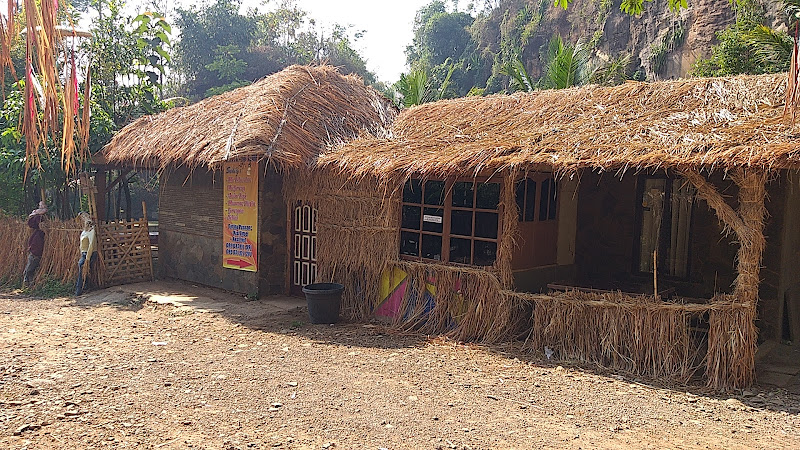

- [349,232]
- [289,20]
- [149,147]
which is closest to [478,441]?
[349,232]

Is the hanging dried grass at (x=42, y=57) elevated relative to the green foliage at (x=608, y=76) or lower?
lower

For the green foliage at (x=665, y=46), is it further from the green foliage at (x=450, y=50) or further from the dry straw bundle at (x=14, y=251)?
the dry straw bundle at (x=14, y=251)

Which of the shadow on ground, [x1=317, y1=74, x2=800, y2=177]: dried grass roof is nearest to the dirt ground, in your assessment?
the shadow on ground

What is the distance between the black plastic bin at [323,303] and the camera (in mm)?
8133

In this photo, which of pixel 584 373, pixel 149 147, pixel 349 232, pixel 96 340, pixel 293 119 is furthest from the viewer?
pixel 149 147

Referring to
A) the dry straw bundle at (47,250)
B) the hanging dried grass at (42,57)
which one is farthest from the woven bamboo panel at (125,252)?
the hanging dried grass at (42,57)

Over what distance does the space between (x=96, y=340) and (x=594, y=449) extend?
5626 mm

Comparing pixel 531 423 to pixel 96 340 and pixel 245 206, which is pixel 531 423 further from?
pixel 245 206

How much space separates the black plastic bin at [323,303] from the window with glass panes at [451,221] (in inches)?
42.0

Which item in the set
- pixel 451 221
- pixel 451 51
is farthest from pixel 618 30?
pixel 451 221

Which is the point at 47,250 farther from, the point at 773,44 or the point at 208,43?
the point at 208,43

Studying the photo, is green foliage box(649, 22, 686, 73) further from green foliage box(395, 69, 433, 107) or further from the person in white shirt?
the person in white shirt

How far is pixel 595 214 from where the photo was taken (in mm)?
9375

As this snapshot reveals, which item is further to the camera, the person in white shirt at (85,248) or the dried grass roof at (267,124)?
the person in white shirt at (85,248)
